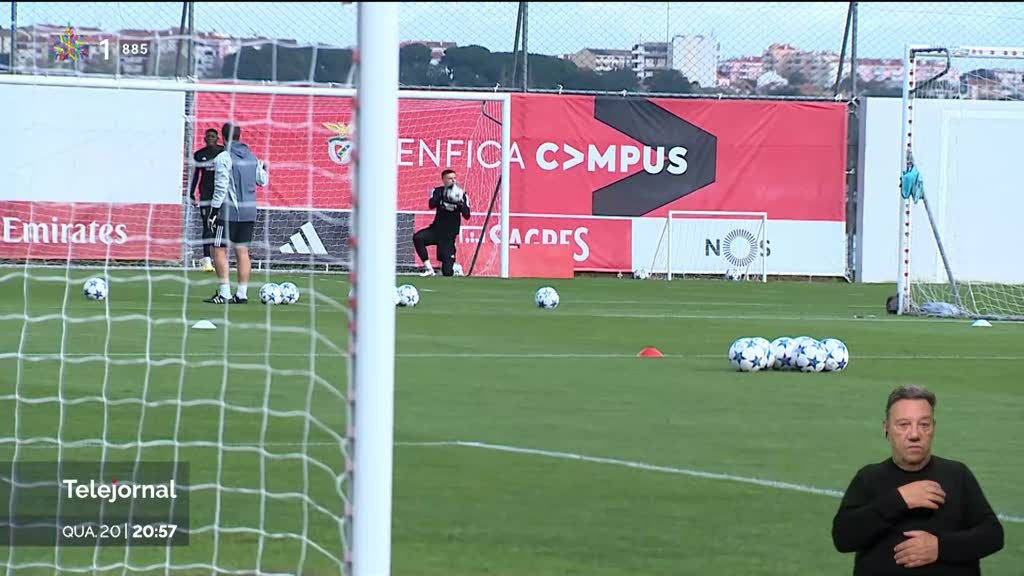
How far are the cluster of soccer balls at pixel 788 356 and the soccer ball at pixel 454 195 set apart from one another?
52.9ft

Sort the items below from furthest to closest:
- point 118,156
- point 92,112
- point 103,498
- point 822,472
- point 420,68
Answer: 1. point 420,68
2. point 92,112
3. point 118,156
4. point 822,472
5. point 103,498

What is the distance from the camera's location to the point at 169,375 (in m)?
13.2

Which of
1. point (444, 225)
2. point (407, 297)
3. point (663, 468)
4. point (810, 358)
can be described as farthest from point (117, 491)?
point (444, 225)

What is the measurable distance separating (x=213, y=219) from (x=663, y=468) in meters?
13.8

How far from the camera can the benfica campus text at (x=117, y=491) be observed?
26.1ft

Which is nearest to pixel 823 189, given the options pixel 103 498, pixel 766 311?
pixel 766 311

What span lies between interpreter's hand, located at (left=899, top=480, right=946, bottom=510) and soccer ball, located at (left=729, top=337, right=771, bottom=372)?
8.69 meters

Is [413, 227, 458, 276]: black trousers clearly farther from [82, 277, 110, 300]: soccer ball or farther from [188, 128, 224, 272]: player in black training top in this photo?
[82, 277, 110, 300]: soccer ball

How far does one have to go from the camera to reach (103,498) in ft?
25.9

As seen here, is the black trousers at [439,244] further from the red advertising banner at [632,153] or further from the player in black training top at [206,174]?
the player in black training top at [206,174]

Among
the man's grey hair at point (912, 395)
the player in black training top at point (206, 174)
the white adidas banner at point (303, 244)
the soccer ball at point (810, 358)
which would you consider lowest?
the soccer ball at point (810, 358)

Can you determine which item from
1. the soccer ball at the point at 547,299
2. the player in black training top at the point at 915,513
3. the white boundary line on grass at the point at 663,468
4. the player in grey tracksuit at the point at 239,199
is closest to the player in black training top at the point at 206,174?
the player in grey tracksuit at the point at 239,199

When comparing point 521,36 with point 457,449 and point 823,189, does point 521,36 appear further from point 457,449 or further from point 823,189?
point 457,449

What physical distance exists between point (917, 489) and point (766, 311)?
17700 millimetres
